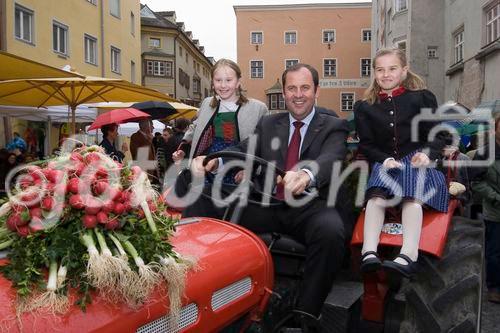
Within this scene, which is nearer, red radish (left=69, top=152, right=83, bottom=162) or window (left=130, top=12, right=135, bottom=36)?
red radish (left=69, top=152, right=83, bottom=162)

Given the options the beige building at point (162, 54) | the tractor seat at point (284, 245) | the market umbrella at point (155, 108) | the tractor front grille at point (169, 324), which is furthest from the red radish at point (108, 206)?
the beige building at point (162, 54)

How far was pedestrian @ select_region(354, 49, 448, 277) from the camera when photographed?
255cm

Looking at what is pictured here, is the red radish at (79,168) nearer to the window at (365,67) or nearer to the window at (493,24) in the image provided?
the window at (493,24)

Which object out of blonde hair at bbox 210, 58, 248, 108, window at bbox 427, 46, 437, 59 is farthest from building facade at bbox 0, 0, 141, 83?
window at bbox 427, 46, 437, 59

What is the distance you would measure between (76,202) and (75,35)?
22.6 m

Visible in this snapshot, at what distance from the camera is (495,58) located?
14.5m

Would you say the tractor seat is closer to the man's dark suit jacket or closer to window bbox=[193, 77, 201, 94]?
the man's dark suit jacket

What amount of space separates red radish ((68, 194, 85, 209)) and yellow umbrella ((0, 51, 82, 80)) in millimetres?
5530

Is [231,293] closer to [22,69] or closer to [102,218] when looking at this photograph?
[102,218]

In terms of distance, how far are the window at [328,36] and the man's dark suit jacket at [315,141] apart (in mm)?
54518

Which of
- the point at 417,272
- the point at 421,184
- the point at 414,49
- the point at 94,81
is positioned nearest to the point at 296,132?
the point at 421,184

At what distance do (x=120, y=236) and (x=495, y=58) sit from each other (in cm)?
1523

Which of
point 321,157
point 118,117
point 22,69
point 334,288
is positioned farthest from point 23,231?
point 118,117

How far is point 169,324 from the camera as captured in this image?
1.68 meters
